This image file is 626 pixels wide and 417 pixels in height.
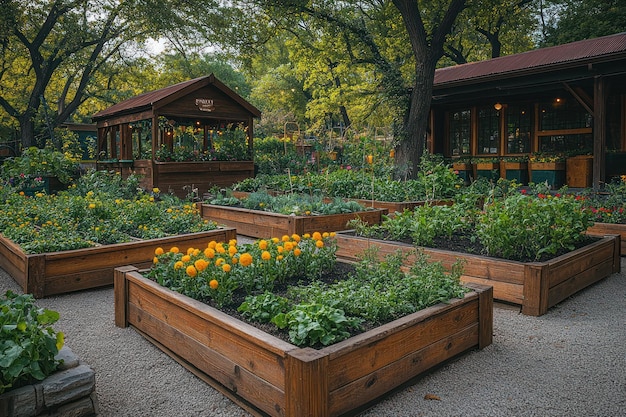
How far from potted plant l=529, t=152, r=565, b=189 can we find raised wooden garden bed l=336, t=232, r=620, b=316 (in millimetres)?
8094

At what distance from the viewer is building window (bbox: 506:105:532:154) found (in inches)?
574

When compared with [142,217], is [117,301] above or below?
below

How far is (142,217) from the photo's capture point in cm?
665

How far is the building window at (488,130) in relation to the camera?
15.3 meters

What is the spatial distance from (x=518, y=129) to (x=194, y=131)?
10211mm

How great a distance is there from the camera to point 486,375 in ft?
10.2

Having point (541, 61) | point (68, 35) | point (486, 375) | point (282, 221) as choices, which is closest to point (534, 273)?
point (486, 375)

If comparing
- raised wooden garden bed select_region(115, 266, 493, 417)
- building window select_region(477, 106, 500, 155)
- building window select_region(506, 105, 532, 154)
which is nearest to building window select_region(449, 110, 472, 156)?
building window select_region(477, 106, 500, 155)

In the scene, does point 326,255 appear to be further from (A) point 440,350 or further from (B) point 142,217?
(B) point 142,217

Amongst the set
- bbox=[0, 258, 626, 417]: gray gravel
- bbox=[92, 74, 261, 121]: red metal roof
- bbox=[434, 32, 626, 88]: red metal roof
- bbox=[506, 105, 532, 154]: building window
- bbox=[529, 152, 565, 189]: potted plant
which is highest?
bbox=[434, 32, 626, 88]: red metal roof

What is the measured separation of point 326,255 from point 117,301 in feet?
5.88

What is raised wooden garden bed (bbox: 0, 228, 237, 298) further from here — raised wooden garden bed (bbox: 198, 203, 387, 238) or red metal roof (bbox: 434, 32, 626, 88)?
red metal roof (bbox: 434, 32, 626, 88)

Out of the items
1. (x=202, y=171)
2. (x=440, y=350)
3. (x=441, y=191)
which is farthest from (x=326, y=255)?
(x=202, y=171)

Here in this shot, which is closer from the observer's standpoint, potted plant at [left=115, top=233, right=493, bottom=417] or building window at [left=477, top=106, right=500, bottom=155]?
potted plant at [left=115, top=233, right=493, bottom=417]
